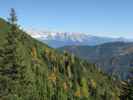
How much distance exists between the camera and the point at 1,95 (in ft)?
119

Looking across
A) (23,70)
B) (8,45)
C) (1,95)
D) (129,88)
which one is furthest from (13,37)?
(129,88)

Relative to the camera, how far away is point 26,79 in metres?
37.7

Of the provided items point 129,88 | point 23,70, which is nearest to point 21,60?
point 23,70

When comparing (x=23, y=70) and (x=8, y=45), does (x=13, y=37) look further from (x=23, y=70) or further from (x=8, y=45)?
(x=23, y=70)

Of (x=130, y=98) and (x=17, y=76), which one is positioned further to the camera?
(x=130, y=98)

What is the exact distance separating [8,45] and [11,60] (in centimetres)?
192

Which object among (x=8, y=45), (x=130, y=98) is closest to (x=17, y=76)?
(x=8, y=45)

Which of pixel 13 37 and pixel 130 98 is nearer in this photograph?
pixel 13 37

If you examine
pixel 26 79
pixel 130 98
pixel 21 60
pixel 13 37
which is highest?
pixel 13 37

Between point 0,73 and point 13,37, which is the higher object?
point 13,37

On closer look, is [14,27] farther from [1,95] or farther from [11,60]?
[1,95]

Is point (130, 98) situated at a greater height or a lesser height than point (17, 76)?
lesser

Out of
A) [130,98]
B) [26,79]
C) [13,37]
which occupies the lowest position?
[130,98]

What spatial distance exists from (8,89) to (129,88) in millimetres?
16476
